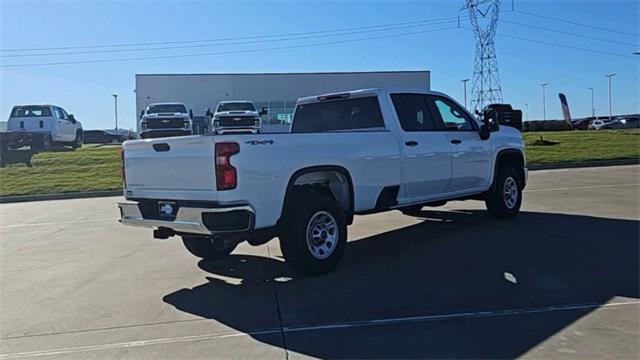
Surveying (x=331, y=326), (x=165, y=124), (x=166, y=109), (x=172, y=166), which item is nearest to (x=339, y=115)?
(x=172, y=166)

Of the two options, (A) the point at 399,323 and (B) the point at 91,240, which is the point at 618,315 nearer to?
(A) the point at 399,323

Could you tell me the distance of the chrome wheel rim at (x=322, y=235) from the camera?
255 inches

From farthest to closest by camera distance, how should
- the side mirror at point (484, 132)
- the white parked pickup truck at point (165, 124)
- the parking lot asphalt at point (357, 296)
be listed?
the white parked pickup truck at point (165, 124) → the side mirror at point (484, 132) → the parking lot asphalt at point (357, 296)

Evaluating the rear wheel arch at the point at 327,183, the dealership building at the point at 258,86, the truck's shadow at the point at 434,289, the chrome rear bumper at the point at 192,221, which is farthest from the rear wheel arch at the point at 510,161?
the dealership building at the point at 258,86

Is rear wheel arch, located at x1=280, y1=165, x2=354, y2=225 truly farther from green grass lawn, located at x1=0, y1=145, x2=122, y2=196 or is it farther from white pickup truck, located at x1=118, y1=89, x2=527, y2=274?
green grass lawn, located at x1=0, y1=145, x2=122, y2=196

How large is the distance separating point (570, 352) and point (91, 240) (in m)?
7.73

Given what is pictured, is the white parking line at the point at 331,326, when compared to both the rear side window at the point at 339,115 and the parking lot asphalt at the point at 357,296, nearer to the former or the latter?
the parking lot asphalt at the point at 357,296

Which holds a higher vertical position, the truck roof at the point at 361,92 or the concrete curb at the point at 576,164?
the truck roof at the point at 361,92

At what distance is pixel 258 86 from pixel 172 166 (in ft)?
140

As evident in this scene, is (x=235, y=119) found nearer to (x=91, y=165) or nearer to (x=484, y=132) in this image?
(x=91, y=165)

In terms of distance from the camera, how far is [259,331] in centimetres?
483

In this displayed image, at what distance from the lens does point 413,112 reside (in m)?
8.21

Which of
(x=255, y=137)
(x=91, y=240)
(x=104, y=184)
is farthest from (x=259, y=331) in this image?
(x=104, y=184)

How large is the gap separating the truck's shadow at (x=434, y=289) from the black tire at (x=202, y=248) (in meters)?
0.13
